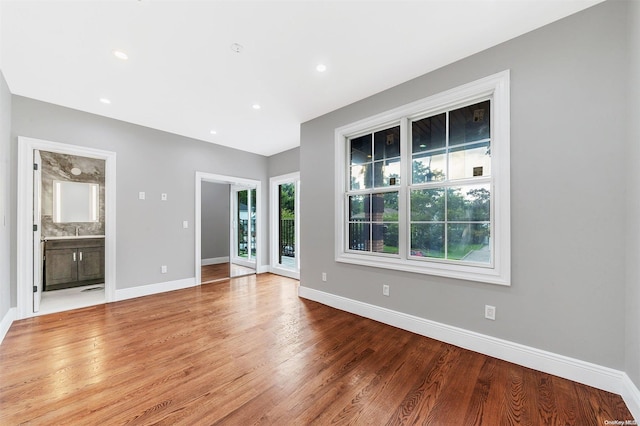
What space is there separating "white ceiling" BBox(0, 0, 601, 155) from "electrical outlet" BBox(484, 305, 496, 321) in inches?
94.7

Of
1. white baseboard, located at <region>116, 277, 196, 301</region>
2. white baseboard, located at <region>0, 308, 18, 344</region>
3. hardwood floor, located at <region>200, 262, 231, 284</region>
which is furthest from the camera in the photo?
hardwood floor, located at <region>200, 262, 231, 284</region>

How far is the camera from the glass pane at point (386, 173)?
3.06 metres

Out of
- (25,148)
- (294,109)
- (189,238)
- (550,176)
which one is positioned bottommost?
(189,238)

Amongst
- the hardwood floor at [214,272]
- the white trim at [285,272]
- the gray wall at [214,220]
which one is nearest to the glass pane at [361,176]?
the white trim at [285,272]

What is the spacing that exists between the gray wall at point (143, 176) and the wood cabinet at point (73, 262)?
5.00 ft

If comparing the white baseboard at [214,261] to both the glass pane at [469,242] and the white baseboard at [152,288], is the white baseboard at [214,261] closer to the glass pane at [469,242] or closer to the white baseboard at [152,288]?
the white baseboard at [152,288]

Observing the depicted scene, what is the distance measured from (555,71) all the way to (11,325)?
6116mm

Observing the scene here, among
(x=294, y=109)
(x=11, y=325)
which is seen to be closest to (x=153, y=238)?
(x=11, y=325)

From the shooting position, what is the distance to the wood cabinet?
4309 mm

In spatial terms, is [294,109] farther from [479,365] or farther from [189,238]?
[479,365]

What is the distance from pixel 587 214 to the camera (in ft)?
6.10

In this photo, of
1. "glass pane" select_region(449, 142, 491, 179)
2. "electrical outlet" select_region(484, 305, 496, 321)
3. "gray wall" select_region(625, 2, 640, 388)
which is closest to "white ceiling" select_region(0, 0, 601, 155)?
"gray wall" select_region(625, 2, 640, 388)

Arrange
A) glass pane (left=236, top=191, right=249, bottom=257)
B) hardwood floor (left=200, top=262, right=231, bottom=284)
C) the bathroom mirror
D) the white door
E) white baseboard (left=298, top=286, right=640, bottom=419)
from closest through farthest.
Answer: white baseboard (left=298, top=286, right=640, bottom=419), the white door, the bathroom mirror, hardwood floor (left=200, top=262, right=231, bottom=284), glass pane (left=236, top=191, right=249, bottom=257)

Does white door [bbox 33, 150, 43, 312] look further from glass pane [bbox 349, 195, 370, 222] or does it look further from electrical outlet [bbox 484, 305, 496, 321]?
electrical outlet [bbox 484, 305, 496, 321]
